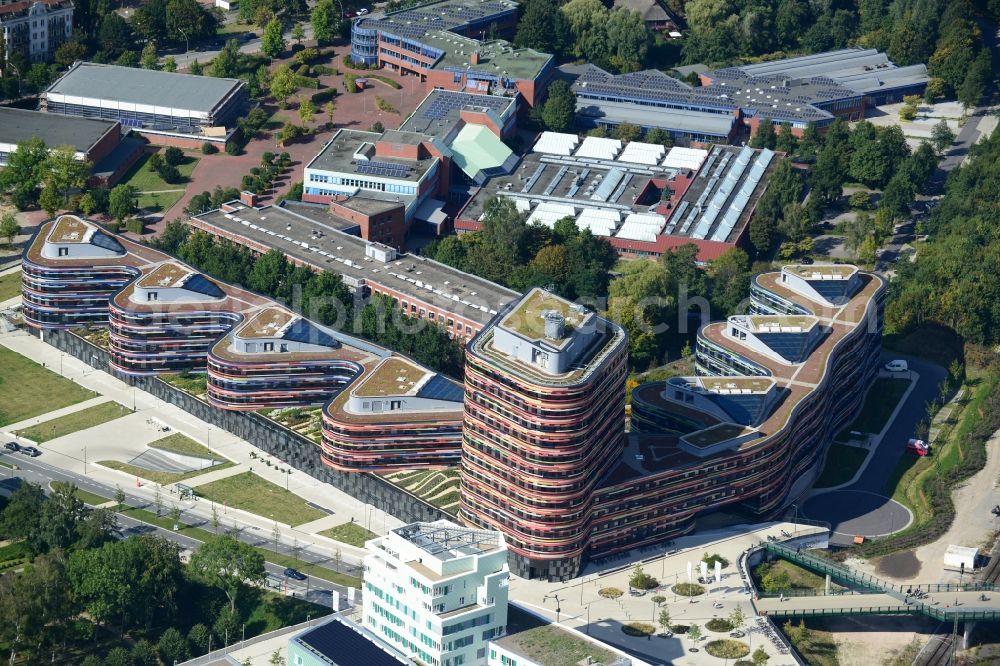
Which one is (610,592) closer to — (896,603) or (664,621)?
(664,621)

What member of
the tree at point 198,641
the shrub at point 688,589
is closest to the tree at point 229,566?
the tree at point 198,641

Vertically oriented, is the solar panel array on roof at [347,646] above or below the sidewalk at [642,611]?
above

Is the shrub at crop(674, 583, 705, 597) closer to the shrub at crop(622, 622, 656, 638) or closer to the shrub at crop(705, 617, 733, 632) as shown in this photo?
the shrub at crop(705, 617, 733, 632)

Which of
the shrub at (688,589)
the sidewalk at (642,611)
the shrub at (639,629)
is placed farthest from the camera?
the shrub at (688,589)

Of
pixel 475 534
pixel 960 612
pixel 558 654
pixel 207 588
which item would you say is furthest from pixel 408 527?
pixel 960 612

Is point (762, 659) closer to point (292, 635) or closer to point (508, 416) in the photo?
point (508, 416)

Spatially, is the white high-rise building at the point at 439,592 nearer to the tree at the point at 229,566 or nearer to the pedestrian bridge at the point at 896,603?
the tree at the point at 229,566

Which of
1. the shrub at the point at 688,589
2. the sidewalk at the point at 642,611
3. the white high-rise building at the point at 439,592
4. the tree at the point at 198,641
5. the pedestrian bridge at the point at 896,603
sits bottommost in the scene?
the tree at the point at 198,641

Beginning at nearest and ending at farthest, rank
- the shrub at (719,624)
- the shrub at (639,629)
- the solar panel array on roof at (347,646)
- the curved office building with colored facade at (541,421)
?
the solar panel array on roof at (347,646), the shrub at (639,629), the shrub at (719,624), the curved office building with colored facade at (541,421)
